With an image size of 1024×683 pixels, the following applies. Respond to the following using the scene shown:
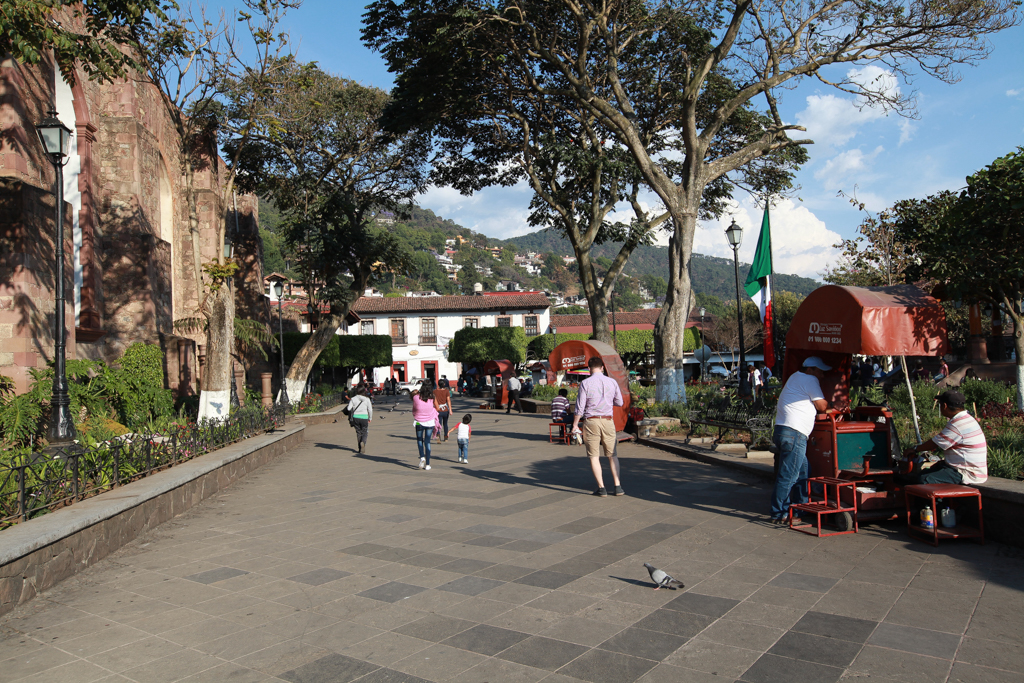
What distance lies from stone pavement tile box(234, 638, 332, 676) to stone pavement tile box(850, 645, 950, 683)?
3.05 metres

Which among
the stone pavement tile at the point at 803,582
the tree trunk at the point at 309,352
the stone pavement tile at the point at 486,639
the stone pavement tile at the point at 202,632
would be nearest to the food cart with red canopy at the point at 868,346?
the stone pavement tile at the point at 803,582

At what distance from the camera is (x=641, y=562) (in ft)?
18.5

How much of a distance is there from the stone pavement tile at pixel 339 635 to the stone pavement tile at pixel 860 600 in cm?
297

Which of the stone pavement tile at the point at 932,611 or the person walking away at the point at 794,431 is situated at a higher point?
the person walking away at the point at 794,431

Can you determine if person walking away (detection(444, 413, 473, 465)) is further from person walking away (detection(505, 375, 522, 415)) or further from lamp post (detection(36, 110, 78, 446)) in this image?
person walking away (detection(505, 375, 522, 415))

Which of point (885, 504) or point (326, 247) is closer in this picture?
point (885, 504)

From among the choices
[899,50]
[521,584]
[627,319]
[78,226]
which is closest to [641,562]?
[521,584]

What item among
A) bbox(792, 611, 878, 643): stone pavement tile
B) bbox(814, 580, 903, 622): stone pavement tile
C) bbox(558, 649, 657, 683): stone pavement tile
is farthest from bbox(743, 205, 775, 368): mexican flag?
bbox(558, 649, 657, 683): stone pavement tile

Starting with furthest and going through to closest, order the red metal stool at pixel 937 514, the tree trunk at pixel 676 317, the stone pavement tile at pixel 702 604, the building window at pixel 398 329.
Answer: the building window at pixel 398 329 → the tree trunk at pixel 676 317 → the red metal stool at pixel 937 514 → the stone pavement tile at pixel 702 604

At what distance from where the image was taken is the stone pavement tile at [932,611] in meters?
4.11

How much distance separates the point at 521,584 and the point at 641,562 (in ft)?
3.68

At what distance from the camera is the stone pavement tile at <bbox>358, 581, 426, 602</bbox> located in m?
4.98

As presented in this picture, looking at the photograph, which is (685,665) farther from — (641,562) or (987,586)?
(987,586)

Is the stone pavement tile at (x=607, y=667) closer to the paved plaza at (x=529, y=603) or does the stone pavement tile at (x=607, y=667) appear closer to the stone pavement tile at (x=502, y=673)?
the paved plaza at (x=529, y=603)
